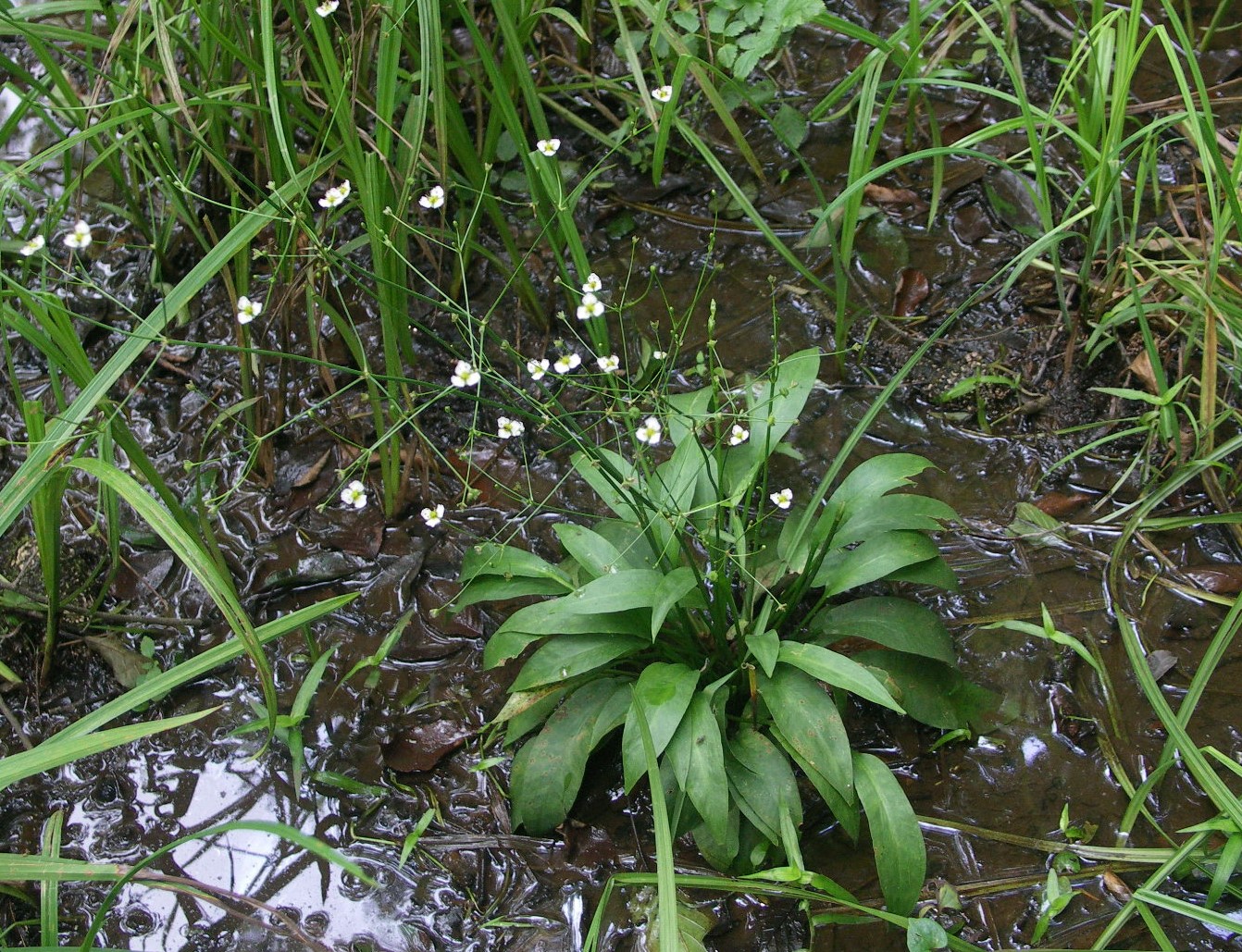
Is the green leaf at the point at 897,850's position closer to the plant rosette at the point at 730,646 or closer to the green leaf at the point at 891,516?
the plant rosette at the point at 730,646

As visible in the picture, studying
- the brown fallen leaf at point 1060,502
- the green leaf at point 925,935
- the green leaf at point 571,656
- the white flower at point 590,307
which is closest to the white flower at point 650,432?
the white flower at point 590,307

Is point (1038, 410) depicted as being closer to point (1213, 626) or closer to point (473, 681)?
point (1213, 626)

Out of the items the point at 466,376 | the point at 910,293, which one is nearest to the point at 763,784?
the point at 466,376

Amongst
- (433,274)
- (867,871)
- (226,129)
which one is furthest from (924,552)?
(226,129)

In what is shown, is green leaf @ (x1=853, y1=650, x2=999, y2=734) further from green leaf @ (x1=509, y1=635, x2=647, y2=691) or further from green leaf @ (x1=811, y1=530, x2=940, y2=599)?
green leaf @ (x1=509, y1=635, x2=647, y2=691)

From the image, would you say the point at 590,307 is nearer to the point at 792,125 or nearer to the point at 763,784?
the point at 763,784
